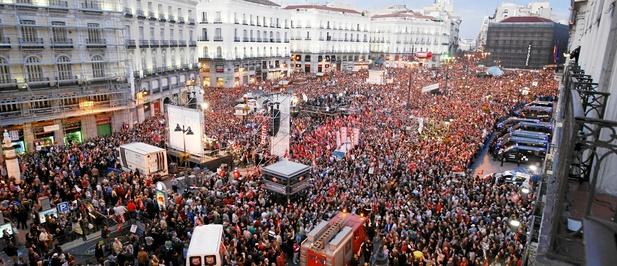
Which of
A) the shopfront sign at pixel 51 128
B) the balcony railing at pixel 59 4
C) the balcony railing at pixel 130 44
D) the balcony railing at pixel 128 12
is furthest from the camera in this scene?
the balcony railing at pixel 128 12

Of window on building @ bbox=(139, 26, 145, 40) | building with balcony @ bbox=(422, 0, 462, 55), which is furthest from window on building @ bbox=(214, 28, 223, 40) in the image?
building with balcony @ bbox=(422, 0, 462, 55)

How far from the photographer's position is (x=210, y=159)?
976 inches

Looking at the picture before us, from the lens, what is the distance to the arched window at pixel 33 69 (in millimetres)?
27344

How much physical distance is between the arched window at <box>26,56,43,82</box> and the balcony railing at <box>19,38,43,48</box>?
0.95m

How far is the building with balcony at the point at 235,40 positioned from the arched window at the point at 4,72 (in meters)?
32.3

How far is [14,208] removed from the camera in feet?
54.0

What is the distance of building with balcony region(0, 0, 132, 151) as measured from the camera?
26359mm

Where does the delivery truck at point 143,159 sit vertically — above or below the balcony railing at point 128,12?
below

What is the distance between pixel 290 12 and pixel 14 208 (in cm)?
6338

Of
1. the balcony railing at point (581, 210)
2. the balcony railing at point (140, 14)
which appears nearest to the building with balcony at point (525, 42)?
the balcony railing at point (140, 14)

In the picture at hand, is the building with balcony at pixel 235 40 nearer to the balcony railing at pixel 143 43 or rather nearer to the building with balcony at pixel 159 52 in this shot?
the building with balcony at pixel 159 52

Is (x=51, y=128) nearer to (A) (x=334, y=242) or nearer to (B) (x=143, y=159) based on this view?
(B) (x=143, y=159)

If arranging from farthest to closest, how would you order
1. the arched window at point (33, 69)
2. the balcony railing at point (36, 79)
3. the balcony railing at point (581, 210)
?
the balcony railing at point (36, 79), the arched window at point (33, 69), the balcony railing at point (581, 210)

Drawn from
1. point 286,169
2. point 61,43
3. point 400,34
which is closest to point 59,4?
point 61,43
